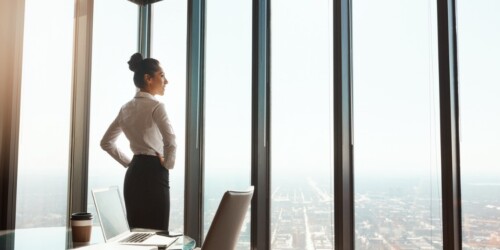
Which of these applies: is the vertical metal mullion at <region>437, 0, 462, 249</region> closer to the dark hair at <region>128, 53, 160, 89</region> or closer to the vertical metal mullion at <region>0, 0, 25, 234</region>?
the dark hair at <region>128, 53, 160, 89</region>

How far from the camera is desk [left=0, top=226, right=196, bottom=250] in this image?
5.64ft

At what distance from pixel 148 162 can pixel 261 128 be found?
45.2 inches

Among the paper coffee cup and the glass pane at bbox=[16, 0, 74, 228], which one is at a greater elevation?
the glass pane at bbox=[16, 0, 74, 228]

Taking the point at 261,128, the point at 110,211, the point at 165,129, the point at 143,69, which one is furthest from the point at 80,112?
the point at 110,211

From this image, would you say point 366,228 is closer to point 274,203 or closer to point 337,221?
point 337,221

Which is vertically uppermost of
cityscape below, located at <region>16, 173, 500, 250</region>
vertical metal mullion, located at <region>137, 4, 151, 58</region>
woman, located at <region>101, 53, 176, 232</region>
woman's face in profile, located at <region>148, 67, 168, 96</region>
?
vertical metal mullion, located at <region>137, 4, 151, 58</region>

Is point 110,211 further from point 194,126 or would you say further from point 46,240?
point 194,126

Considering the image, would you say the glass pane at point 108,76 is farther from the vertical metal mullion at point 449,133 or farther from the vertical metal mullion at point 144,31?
the vertical metal mullion at point 449,133

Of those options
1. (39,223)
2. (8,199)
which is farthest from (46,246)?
(39,223)

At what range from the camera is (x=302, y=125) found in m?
3.37

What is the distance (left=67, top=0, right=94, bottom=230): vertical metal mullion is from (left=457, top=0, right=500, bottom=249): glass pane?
280 centimetres

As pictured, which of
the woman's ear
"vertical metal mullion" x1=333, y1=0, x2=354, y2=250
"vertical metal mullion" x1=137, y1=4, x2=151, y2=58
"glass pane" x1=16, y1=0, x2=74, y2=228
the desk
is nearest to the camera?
the desk

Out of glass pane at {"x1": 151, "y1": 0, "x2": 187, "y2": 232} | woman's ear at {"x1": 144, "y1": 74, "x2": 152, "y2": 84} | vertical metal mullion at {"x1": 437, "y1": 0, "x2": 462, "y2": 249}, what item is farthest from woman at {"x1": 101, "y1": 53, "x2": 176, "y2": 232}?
vertical metal mullion at {"x1": 437, "y1": 0, "x2": 462, "y2": 249}

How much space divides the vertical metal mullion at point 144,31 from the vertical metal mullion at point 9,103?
1.22m
